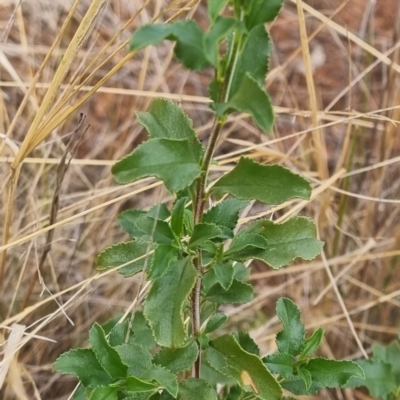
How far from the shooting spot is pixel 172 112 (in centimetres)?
58

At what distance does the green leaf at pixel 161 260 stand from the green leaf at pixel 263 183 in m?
0.08

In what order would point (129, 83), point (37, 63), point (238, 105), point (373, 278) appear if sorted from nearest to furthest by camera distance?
1. point (238, 105)
2. point (373, 278)
3. point (37, 63)
4. point (129, 83)

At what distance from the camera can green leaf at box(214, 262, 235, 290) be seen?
58 cm

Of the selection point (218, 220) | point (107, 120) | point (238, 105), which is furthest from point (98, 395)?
point (107, 120)

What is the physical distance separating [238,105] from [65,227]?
100 centimetres

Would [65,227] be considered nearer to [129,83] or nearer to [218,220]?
[129,83]

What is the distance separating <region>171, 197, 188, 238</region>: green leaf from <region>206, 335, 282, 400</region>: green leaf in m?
0.14

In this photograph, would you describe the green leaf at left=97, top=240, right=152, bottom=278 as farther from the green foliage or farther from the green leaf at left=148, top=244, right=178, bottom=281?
the green foliage

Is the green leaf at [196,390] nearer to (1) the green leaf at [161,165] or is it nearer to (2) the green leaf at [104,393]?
(2) the green leaf at [104,393]

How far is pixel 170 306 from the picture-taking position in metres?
0.56

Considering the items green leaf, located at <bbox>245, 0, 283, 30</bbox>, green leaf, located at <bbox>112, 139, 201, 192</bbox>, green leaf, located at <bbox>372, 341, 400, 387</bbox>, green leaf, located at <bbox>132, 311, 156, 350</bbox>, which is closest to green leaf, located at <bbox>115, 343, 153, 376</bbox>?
green leaf, located at <bbox>132, 311, 156, 350</bbox>

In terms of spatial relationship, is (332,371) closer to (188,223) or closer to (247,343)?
(247,343)

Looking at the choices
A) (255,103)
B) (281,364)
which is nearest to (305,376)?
(281,364)

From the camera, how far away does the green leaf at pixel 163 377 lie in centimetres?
57
